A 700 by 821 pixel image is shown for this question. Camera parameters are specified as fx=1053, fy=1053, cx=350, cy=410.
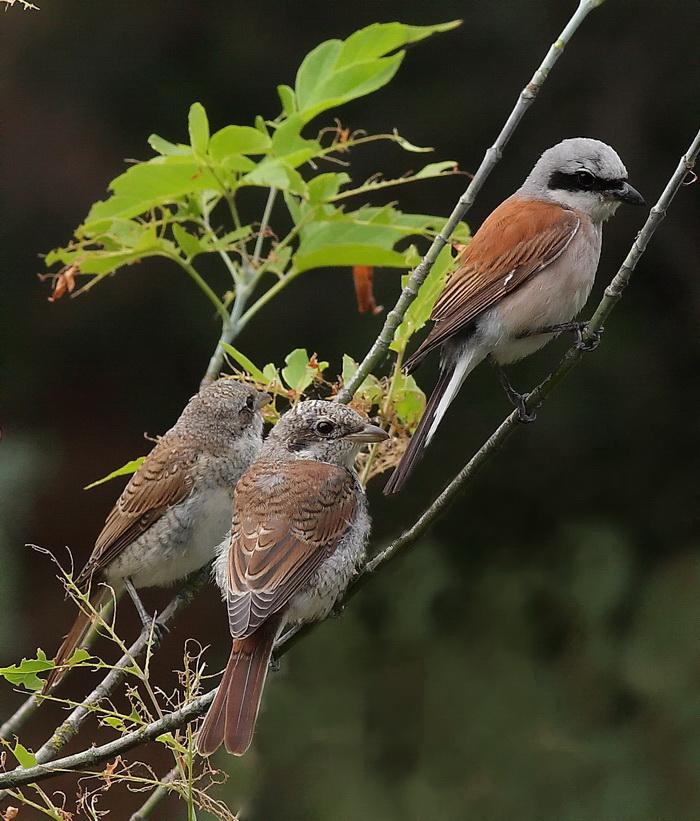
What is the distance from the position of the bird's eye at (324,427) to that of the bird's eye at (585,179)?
1039 mm

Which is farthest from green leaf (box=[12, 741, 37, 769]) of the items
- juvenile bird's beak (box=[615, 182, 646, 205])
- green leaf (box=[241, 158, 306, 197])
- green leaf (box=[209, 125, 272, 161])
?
juvenile bird's beak (box=[615, 182, 646, 205])

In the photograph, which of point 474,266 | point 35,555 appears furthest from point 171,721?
point 35,555

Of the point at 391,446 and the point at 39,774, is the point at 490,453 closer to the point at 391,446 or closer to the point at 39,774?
the point at 391,446

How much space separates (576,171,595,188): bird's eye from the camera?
283cm

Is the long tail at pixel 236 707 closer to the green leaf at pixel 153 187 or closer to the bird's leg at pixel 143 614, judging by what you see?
the bird's leg at pixel 143 614

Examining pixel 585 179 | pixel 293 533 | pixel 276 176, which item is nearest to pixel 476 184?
pixel 276 176

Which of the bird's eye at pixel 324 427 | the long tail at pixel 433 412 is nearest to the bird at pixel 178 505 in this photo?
the bird's eye at pixel 324 427

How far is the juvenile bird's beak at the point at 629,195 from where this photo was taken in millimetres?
2727

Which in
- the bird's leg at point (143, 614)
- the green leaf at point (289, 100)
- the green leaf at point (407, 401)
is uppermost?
the green leaf at point (289, 100)

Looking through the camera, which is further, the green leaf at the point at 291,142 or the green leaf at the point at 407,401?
the green leaf at the point at 407,401

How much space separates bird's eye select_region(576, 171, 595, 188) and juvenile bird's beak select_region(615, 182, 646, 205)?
0.26 feet

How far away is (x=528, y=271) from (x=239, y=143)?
1005 millimetres

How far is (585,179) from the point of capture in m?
2.85

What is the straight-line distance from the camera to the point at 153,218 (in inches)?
82.7
